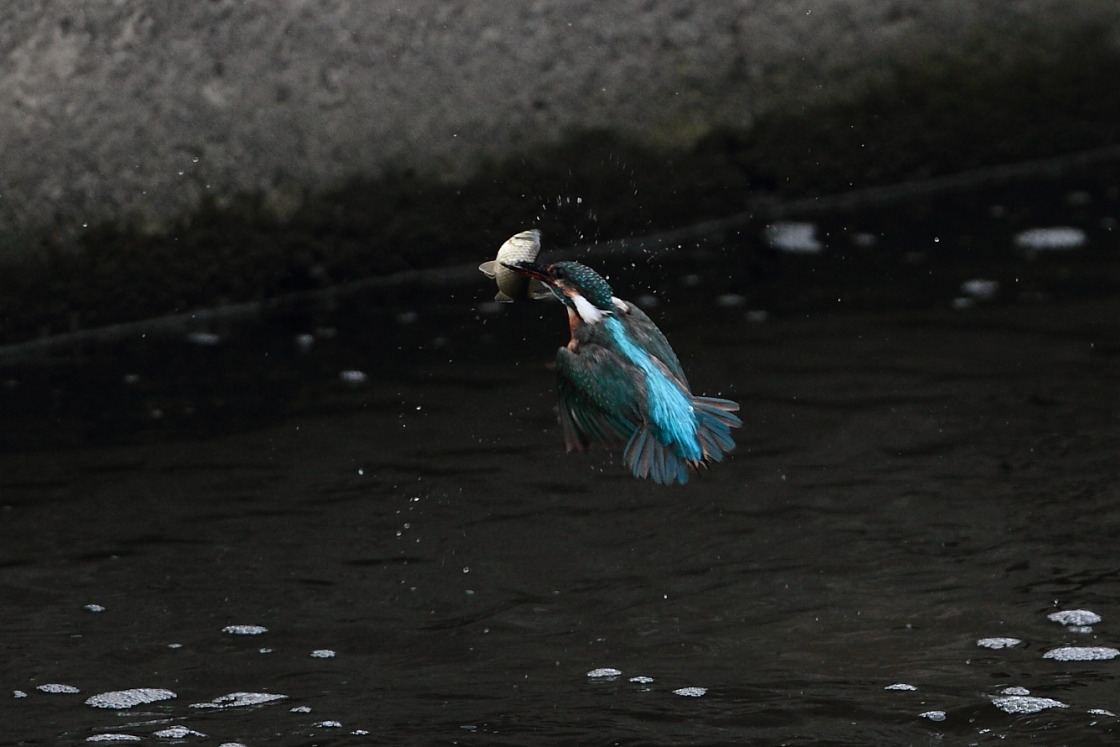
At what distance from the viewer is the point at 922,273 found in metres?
6.79

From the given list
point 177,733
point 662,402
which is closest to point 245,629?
point 177,733

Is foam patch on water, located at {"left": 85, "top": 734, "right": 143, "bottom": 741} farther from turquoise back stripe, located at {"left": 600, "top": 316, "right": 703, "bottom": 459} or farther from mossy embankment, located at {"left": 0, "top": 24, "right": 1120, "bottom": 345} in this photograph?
mossy embankment, located at {"left": 0, "top": 24, "right": 1120, "bottom": 345}

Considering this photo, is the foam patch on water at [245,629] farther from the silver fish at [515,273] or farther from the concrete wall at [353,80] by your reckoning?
the concrete wall at [353,80]

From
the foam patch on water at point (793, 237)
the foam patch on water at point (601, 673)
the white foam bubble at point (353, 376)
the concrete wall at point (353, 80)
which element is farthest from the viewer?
the foam patch on water at point (793, 237)

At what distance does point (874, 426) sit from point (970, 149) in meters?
2.78

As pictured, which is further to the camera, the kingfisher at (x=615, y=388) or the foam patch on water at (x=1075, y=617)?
the foam patch on water at (x=1075, y=617)

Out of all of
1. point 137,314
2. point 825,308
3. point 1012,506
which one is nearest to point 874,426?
point 1012,506

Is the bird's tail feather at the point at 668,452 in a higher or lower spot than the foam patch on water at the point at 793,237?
lower

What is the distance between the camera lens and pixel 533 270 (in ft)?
12.5

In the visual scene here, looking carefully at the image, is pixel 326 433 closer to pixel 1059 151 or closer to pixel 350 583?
pixel 350 583

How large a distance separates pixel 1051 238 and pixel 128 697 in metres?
4.39

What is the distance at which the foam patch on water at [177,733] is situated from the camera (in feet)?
12.5

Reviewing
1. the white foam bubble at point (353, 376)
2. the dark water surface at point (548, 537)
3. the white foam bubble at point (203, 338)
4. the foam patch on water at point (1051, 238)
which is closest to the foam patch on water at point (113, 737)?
the dark water surface at point (548, 537)

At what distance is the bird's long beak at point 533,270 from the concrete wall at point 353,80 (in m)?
2.84
